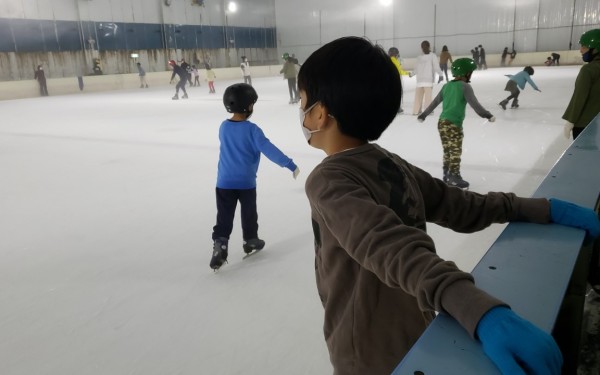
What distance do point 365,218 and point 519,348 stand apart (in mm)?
289

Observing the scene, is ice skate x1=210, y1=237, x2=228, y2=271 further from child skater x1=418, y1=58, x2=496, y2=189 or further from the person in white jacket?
the person in white jacket

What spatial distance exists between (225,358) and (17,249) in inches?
76.6

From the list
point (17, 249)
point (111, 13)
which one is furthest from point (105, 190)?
point (111, 13)

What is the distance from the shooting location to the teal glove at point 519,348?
0.55 metres

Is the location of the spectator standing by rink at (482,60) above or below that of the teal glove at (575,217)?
above

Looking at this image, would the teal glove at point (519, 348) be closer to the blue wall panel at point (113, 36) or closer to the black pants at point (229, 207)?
the black pants at point (229, 207)

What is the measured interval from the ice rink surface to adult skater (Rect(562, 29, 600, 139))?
64 centimetres

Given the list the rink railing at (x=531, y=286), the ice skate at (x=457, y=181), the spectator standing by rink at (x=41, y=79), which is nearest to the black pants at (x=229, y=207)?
the rink railing at (x=531, y=286)

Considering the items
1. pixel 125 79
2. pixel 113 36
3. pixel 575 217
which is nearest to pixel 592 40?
pixel 575 217

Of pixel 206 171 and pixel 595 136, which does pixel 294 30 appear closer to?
pixel 206 171

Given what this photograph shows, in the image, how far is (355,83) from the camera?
83cm

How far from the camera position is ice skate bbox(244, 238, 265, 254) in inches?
107

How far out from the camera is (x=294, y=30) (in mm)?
30922

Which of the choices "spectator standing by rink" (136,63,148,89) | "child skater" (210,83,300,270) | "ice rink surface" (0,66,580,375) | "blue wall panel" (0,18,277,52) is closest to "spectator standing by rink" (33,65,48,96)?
"blue wall panel" (0,18,277,52)
